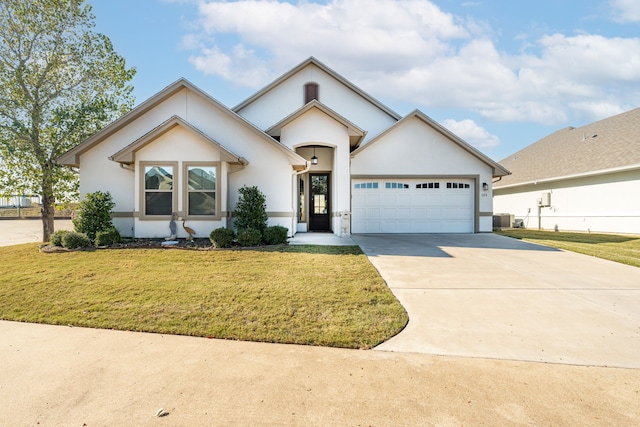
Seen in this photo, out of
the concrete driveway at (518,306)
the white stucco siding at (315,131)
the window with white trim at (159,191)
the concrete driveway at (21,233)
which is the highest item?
the white stucco siding at (315,131)

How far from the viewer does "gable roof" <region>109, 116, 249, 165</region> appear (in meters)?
10.9

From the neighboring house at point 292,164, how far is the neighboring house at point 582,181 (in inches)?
233

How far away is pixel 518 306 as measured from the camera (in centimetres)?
525

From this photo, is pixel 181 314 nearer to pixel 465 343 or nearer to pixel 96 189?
pixel 465 343

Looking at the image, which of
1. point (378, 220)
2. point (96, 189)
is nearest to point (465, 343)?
point (378, 220)

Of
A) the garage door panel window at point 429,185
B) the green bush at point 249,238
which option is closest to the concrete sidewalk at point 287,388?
the green bush at point 249,238

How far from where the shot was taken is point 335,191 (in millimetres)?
13992

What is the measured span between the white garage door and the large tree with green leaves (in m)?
11.7

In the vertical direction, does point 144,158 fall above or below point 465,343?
above

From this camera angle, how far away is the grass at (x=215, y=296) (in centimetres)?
432

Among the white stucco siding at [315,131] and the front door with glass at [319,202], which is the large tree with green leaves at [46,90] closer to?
the white stucco siding at [315,131]

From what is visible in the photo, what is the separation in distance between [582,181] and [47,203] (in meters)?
24.6

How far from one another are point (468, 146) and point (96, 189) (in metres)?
14.8

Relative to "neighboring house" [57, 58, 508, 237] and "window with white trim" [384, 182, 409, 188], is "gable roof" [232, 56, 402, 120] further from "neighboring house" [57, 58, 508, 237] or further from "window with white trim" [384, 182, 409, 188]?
"window with white trim" [384, 182, 409, 188]
